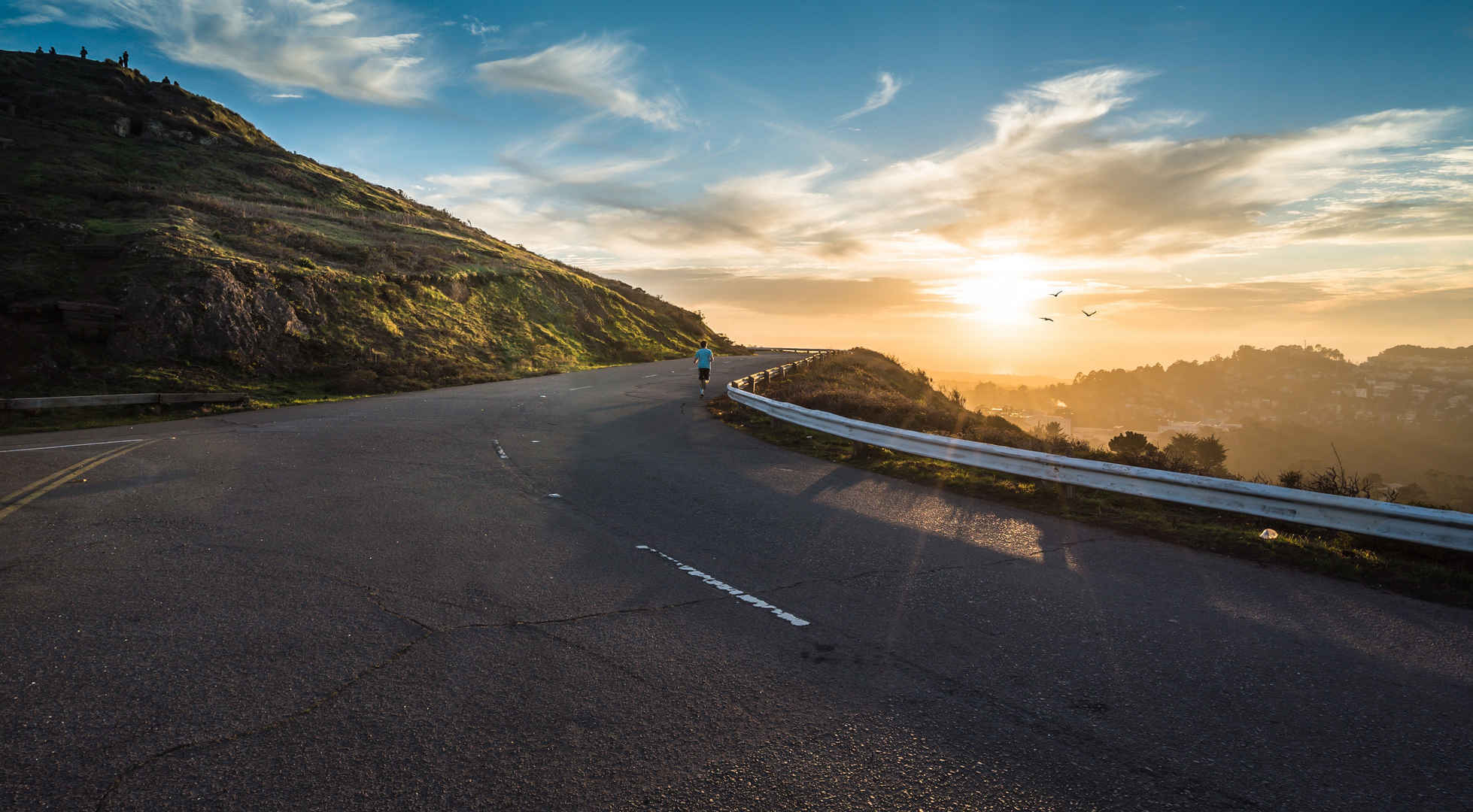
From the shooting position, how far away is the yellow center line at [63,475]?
7.73 metres

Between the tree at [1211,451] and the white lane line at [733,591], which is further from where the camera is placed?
the tree at [1211,451]

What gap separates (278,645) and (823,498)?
636 centimetres

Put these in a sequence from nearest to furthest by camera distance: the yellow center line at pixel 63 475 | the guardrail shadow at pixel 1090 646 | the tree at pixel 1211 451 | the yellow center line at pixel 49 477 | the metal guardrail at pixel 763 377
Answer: the guardrail shadow at pixel 1090 646
the yellow center line at pixel 63 475
the yellow center line at pixel 49 477
the tree at pixel 1211 451
the metal guardrail at pixel 763 377

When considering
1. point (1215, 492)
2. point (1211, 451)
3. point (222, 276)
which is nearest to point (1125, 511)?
point (1215, 492)

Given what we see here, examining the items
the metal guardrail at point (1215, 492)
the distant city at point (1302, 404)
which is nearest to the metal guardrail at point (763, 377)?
the metal guardrail at point (1215, 492)

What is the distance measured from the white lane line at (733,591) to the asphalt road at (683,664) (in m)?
0.06

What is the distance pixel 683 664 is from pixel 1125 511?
22.4ft

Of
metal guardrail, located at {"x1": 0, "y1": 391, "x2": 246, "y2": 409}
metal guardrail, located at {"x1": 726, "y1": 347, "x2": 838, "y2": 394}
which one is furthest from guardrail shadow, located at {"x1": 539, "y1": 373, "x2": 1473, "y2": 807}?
metal guardrail, located at {"x1": 0, "y1": 391, "x2": 246, "y2": 409}

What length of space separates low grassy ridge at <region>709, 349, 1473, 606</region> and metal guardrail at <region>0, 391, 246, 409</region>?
47.6ft

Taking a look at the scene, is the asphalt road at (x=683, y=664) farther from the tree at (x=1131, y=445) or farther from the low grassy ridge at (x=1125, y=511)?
the tree at (x=1131, y=445)

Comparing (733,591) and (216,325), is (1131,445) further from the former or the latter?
(216,325)

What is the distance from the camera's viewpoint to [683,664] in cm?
426

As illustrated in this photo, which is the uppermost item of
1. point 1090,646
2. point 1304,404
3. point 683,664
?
point 1304,404

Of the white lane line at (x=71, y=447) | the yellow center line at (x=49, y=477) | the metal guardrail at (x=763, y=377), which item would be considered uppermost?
the metal guardrail at (x=763, y=377)
